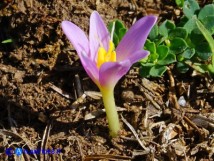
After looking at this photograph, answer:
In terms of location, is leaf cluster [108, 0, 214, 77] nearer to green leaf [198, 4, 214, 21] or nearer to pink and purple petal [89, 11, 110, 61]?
green leaf [198, 4, 214, 21]

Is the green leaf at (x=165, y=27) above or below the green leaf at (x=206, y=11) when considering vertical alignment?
below

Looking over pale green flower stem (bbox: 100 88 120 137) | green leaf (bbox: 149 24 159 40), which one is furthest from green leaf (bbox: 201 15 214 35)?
pale green flower stem (bbox: 100 88 120 137)

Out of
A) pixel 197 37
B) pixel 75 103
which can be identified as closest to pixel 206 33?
pixel 197 37

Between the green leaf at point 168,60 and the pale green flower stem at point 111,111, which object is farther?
the green leaf at point 168,60

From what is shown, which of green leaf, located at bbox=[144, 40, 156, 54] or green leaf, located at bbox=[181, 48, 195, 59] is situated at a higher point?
green leaf, located at bbox=[144, 40, 156, 54]

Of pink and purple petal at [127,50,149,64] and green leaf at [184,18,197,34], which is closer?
pink and purple petal at [127,50,149,64]

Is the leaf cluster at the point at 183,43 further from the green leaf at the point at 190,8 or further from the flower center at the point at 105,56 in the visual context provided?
the flower center at the point at 105,56

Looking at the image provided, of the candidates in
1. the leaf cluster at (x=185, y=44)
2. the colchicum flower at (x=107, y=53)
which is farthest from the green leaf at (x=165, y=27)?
the colchicum flower at (x=107, y=53)
